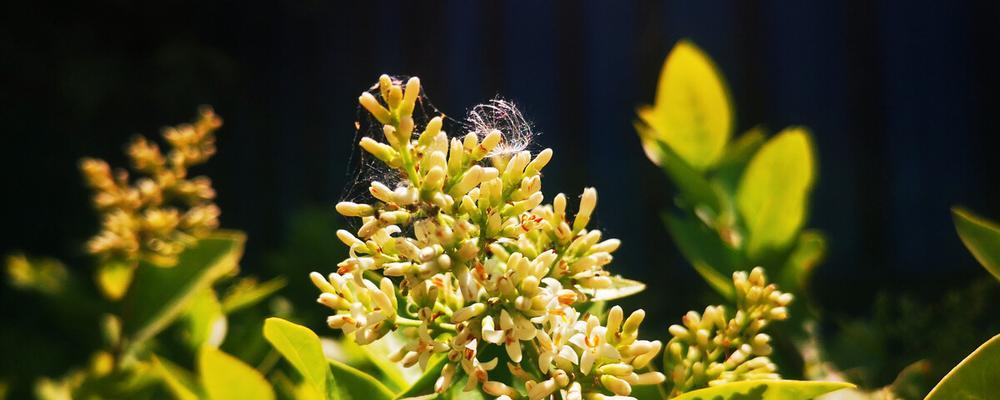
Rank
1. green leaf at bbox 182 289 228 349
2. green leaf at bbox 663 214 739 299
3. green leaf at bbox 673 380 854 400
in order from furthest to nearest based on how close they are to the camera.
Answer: green leaf at bbox 182 289 228 349 → green leaf at bbox 663 214 739 299 → green leaf at bbox 673 380 854 400

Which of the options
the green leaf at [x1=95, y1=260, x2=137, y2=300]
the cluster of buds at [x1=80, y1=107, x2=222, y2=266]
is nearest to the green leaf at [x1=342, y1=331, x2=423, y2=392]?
the cluster of buds at [x1=80, y1=107, x2=222, y2=266]

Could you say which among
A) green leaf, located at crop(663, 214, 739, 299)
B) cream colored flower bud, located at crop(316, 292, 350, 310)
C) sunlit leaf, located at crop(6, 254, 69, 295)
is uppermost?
sunlit leaf, located at crop(6, 254, 69, 295)

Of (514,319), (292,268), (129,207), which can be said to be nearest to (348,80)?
(292,268)

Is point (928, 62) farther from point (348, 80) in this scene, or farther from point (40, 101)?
point (40, 101)

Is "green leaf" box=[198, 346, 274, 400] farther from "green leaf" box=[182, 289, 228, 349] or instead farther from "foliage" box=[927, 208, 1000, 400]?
"foliage" box=[927, 208, 1000, 400]

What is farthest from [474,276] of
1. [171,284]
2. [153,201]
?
[153,201]

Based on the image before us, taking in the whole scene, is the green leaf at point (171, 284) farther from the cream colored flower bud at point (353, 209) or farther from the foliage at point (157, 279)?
the cream colored flower bud at point (353, 209)
